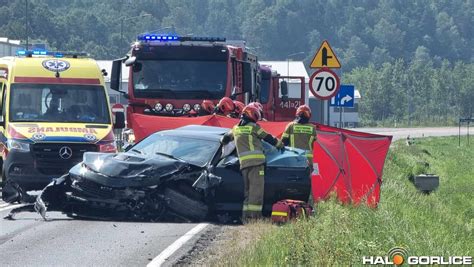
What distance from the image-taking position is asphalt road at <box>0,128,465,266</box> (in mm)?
12127

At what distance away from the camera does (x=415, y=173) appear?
106ft

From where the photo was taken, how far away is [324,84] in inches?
872

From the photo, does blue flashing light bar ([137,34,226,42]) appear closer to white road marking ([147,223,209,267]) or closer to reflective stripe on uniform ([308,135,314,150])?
reflective stripe on uniform ([308,135,314,150])

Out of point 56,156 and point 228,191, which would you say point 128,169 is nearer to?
point 228,191

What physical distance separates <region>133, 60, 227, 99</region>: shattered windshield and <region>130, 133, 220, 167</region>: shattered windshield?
6.02 metres

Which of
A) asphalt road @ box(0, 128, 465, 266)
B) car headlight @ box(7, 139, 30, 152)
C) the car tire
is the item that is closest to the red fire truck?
car headlight @ box(7, 139, 30, 152)

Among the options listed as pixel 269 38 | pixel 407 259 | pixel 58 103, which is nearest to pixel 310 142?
pixel 58 103

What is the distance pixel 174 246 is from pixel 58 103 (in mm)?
8026

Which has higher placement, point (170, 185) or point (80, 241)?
point (170, 185)

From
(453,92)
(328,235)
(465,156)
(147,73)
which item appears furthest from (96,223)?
(453,92)

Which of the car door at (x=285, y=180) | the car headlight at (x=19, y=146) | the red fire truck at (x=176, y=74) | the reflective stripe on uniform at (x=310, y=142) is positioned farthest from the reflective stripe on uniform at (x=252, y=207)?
the red fire truck at (x=176, y=74)

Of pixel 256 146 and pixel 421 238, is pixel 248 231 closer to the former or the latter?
pixel 256 146

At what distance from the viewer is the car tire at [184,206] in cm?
1605

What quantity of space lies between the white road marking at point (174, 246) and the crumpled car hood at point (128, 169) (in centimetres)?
93
